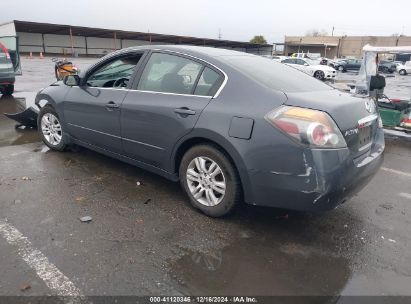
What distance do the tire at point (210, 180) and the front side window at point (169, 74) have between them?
2.14 ft

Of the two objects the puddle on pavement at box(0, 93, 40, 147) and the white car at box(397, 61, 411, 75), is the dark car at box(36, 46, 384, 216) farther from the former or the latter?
the white car at box(397, 61, 411, 75)

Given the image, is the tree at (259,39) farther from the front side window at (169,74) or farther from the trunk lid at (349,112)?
the trunk lid at (349,112)

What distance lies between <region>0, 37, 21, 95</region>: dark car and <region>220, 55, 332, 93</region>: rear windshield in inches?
336

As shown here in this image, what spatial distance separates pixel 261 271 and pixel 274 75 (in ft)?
6.20

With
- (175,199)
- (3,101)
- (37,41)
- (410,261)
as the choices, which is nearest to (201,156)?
(175,199)

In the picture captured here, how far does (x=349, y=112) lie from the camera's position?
3066mm

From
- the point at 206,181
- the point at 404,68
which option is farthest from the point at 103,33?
the point at 206,181

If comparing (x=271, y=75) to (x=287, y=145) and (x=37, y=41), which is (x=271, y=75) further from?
(x=37, y=41)

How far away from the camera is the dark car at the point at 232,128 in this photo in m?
2.83

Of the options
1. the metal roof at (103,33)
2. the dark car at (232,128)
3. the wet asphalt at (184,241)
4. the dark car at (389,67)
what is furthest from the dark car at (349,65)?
the dark car at (232,128)

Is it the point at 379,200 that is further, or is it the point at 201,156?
the point at 379,200

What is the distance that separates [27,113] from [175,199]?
4095 mm

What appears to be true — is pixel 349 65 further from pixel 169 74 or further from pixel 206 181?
pixel 206 181

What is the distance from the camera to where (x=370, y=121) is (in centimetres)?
336
